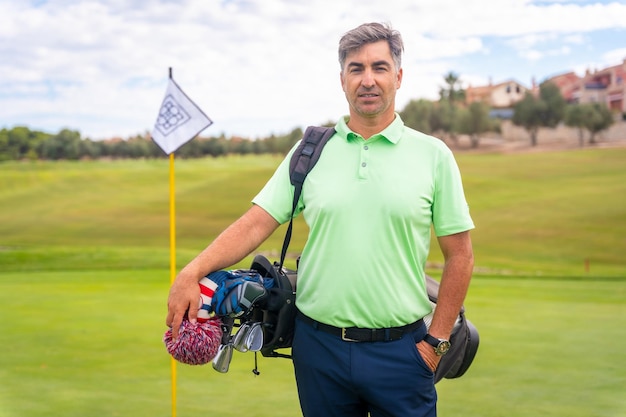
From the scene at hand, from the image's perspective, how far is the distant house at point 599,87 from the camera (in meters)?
22.7

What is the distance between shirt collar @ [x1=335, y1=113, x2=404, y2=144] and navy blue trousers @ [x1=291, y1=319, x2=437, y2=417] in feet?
1.73

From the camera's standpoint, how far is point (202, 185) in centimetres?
2534

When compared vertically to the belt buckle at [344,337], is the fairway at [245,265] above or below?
below

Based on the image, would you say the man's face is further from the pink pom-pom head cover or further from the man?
the pink pom-pom head cover

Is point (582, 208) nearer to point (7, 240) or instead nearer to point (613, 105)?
point (613, 105)

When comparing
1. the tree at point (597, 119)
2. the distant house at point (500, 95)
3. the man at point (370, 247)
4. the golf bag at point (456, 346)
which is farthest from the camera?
the distant house at point (500, 95)

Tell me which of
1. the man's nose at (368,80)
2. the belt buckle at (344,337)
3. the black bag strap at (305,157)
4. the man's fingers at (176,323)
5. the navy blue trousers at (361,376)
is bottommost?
the navy blue trousers at (361,376)

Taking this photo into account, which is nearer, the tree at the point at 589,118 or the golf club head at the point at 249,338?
the golf club head at the point at 249,338

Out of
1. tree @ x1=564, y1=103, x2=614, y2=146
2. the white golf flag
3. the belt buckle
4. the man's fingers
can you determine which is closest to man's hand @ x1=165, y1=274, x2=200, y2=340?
the man's fingers

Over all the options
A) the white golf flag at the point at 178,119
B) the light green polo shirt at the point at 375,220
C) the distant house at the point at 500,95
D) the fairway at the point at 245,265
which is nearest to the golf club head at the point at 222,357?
the light green polo shirt at the point at 375,220

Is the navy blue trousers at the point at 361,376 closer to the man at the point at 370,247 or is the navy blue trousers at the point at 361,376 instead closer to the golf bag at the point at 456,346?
the man at the point at 370,247

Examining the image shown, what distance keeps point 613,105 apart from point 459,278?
76.3 feet

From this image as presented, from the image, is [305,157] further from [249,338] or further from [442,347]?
[442,347]

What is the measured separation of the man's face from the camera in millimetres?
2133
